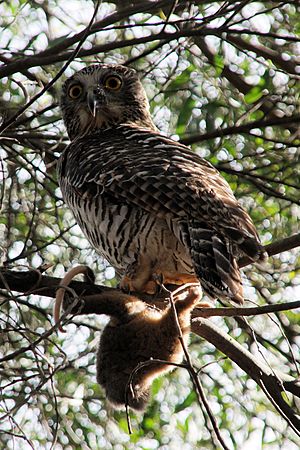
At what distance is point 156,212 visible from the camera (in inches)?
143

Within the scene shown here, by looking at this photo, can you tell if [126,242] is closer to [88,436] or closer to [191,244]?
[191,244]

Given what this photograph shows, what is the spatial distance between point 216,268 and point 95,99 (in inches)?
84.8

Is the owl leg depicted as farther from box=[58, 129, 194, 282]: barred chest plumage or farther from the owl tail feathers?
the owl tail feathers

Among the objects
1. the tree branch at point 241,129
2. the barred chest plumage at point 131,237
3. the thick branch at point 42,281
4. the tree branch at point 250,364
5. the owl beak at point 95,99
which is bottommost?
the tree branch at point 250,364

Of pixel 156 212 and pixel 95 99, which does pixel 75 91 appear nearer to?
Answer: pixel 95 99

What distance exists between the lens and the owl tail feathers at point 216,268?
10.1 ft

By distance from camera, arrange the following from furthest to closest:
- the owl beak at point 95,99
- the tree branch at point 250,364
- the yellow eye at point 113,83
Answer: the yellow eye at point 113,83
the owl beak at point 95,99
the tree branch at point 250,364

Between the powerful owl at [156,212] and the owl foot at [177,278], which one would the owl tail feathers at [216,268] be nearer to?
the powerful owl at [156,212]

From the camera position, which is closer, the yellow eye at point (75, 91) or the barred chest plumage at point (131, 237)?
the barred chest plumage at point (131, 237)

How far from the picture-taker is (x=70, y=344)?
5348 millimetres

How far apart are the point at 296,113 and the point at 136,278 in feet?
6.30

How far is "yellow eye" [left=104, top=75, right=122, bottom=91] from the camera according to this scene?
17.2 feet

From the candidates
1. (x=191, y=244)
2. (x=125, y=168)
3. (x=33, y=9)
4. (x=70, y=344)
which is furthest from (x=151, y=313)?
(x=33, y=9)

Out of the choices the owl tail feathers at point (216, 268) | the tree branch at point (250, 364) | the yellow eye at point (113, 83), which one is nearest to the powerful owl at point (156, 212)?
the owl tail feathers at point (216, 268)
